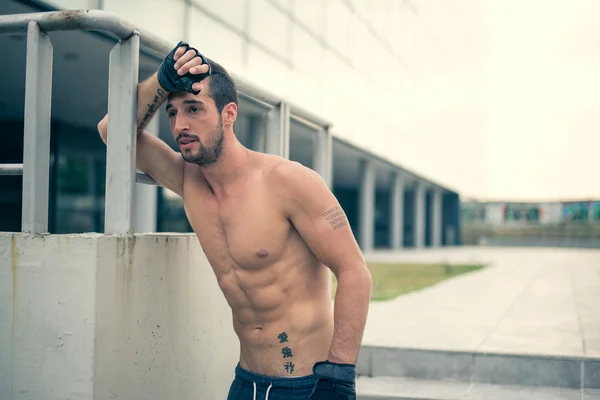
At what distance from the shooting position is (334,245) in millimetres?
2354

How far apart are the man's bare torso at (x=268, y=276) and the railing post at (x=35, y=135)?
60cm

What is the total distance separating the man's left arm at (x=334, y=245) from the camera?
2293mm

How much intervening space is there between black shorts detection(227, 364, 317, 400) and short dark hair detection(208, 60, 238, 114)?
1.03 metres

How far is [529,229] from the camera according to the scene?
55.2m

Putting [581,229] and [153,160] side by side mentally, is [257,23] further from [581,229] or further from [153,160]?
[581,229]

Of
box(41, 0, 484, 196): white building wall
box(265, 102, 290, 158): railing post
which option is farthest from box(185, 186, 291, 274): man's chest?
box(41, 0, 484, 196): white building wall

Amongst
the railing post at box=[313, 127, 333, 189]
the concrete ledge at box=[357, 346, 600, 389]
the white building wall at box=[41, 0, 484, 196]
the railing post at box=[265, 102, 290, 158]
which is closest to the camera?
the railing post at box=[265, 102, 290, 158]

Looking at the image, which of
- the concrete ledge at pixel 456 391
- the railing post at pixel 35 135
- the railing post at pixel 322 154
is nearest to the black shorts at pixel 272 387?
the railing post at pixel 35 135

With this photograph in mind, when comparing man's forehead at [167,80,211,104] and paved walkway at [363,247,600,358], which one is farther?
paved walkway at [363,247,600,358]

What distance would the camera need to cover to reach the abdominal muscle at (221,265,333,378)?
2.48 metres

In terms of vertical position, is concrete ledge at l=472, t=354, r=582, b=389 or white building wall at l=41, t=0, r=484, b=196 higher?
white building wall at l=41, t=0, r=484, b=196

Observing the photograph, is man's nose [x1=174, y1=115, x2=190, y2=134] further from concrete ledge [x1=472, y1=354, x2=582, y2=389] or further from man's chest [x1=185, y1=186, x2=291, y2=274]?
concrete ledge [x1=472, y1=354, x2=582, y2=389]

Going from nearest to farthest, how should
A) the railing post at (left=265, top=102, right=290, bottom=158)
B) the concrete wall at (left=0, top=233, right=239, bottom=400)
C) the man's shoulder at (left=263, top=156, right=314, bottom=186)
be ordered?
the concrete wall at (left=0, top=233, right=239, bottom=400), the man's shoulder at (left=263, top=156, right=314, bottom=186), the railing post at (left=265, top=102, right=290, bottom=158)

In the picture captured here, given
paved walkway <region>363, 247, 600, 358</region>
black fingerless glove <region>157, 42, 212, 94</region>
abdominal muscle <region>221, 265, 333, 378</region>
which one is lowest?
paved walkway <region>363, 247, 600, 358</region>
